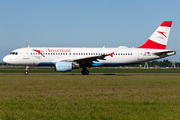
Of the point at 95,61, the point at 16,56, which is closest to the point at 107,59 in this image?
the point at 95,61

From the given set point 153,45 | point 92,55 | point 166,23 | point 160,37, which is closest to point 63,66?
point 92,55

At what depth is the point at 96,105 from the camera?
9391 mm

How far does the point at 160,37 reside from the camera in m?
35.8

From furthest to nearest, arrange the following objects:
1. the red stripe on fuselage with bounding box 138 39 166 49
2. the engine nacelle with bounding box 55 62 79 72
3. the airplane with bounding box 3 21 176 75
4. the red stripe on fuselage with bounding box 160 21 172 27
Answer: the red stripe on fuselage with bounding box 138 39 166 49, the red stripe on fuselage with bounding box 160 21 172 27, the airplane with bounding box 3 21 176 75, the engine nacelle with bounding box 55 62 79 72

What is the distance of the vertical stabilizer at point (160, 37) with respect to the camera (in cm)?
3572

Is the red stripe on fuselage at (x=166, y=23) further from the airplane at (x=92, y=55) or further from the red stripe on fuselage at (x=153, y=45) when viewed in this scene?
the red stripe on fuselage at (x=153, y=45)

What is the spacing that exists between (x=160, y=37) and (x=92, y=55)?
1062 cm

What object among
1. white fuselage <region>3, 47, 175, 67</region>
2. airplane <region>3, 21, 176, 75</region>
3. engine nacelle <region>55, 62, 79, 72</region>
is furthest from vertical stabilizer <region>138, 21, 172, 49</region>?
engine nacelle <region>55, 62, 79, 72</region>

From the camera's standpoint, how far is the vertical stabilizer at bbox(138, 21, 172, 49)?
117 ft

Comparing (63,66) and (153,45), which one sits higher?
(153,45)

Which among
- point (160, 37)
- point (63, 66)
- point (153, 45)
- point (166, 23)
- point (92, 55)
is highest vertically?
point (166, 23)

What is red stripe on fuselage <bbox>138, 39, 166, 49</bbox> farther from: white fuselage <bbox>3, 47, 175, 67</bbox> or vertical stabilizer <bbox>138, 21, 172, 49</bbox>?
white fuselage <bbox>3, 47, 175, 67</bbox>

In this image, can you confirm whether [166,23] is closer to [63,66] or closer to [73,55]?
[73,55]

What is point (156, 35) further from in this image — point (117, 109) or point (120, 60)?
point (117, 109)
